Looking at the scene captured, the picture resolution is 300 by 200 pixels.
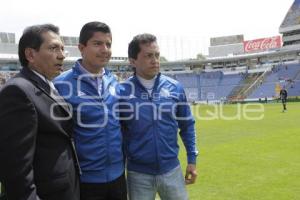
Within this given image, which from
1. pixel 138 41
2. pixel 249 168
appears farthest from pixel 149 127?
pixel 249 168

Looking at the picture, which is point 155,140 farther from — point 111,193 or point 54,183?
point 54,183

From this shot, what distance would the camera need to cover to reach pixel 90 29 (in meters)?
3.66

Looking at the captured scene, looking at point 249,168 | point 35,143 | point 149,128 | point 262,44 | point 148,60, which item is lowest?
point 249,168

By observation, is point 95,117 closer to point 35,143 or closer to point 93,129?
point 93,129

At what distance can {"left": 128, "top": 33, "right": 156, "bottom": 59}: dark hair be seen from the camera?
13.6 ft

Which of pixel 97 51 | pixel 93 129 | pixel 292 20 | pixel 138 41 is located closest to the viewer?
pixel 93 129

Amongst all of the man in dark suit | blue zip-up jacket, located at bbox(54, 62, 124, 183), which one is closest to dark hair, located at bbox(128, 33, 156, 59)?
blue zip-up jacket, located at bbox(54, 62, 124, 183)

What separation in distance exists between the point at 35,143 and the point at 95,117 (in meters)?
0.83

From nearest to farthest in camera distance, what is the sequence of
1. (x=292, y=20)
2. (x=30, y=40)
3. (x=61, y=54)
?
(x=30, y=40) < (x=61, y=54) < (x=292, y=20)

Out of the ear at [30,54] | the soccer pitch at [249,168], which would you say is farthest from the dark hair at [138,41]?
the soccer pitch at [249,168]

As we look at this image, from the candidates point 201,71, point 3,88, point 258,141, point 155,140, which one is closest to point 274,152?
point 258,141

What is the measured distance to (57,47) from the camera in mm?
3201

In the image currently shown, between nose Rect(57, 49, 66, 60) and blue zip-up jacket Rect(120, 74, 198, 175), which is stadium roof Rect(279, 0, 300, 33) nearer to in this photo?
blue zip-up jacket Rect(120, 74, 198, 175)

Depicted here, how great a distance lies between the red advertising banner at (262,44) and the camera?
6794 cm
